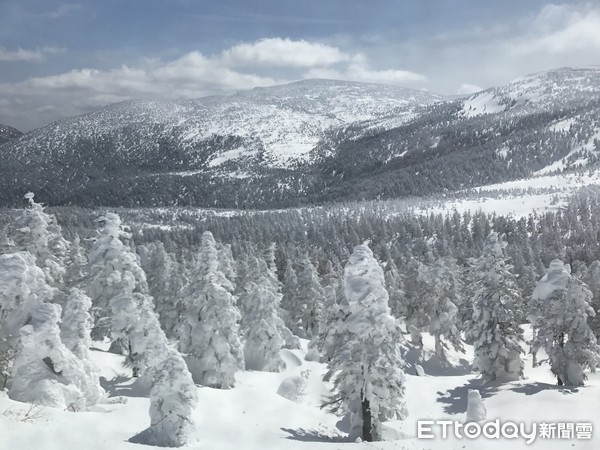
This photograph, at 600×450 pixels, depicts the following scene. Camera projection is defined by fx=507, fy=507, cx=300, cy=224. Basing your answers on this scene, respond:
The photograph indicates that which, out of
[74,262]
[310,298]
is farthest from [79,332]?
[310,298]

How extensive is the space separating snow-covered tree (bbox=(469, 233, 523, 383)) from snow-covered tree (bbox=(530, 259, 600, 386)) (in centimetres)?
271

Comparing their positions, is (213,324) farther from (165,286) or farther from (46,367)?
(165,286)

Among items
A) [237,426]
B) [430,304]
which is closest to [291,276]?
[430,304]

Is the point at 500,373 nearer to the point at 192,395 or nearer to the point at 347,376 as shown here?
the point at 347,376

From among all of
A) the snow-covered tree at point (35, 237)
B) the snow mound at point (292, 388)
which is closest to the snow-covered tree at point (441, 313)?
the snow mound at point (292, 388)

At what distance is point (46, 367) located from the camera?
23.7m

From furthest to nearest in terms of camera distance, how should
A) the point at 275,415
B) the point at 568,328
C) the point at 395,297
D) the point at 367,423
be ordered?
the point at 395,297 < the point at 568,328 < the point at 275,415 < the point at 367,423

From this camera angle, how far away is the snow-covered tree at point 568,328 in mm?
36219

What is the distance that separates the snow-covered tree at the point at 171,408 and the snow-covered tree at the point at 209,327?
52.7ft

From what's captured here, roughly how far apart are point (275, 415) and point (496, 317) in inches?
790

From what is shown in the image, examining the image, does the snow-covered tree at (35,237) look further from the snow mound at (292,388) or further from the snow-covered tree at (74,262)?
the snow mound at (292,388)

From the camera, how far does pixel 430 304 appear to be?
64.0 m

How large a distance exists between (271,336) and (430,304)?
23883mm

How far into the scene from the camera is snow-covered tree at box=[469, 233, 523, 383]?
3991 cm
